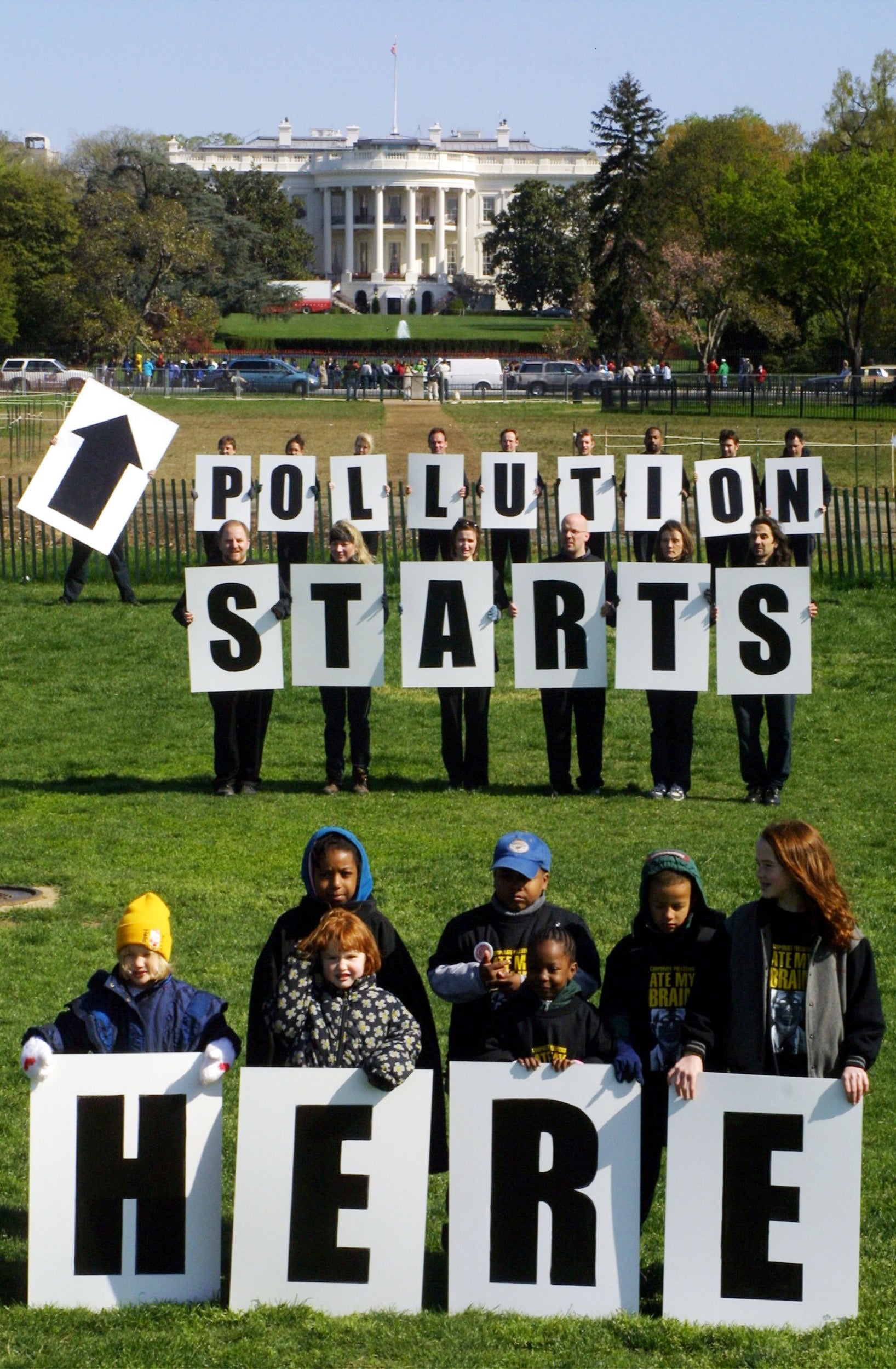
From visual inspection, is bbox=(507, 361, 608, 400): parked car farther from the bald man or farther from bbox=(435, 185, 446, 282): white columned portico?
bbox=(435, 185, 446, 282): white columned portico

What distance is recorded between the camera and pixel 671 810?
12.3 metres

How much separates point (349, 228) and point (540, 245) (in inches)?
1574

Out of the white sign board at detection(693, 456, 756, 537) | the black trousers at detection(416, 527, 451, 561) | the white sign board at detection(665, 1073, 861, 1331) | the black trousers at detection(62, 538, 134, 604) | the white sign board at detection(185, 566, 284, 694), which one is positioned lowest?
the white sign board at detection(665, 1073, 861, 1331)

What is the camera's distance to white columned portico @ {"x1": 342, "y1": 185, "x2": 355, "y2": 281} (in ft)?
524

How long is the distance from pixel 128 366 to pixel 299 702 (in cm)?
5852

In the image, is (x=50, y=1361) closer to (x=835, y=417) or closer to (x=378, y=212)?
(x=835, y=417)

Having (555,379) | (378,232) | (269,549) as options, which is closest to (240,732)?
(269,549)

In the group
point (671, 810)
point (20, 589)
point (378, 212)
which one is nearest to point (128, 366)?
point (20, 589)

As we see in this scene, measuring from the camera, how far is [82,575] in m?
20.9

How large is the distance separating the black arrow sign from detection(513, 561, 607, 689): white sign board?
2.82m

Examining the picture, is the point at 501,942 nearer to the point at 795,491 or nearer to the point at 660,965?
the point at 660,965

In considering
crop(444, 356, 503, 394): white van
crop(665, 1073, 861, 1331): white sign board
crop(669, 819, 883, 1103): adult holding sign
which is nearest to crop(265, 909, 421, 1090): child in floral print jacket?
crop(665, 1073, 861, 1331): white sign board

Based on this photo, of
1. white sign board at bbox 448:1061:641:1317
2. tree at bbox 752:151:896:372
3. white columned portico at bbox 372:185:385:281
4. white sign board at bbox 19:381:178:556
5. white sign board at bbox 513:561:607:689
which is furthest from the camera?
white columned portico at bbox 372:185:385:281

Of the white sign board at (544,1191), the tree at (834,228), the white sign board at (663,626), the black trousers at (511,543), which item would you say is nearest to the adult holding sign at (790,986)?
the white sign board at (544,1191)
